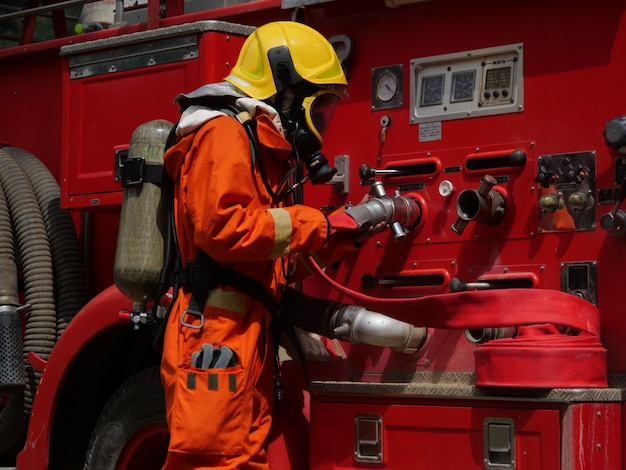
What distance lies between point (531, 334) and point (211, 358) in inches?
41.4

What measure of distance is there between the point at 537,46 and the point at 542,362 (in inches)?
45.3

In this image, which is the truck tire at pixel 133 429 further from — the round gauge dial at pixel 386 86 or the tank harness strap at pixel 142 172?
the round gauge dial at pixel 386 86

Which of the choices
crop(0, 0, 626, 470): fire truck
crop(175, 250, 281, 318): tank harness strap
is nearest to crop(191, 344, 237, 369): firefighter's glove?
crop(175, 250, 281, 318): tank harness strap

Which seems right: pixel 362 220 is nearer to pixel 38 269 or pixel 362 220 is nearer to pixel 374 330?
pixel 374 330

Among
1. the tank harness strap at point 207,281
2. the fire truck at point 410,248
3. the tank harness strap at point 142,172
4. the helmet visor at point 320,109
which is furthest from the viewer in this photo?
the tank harness strap at point 142,172

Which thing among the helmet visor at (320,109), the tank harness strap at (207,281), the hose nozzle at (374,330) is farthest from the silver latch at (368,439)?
the helmet visor at (320,109)

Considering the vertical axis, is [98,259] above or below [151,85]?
below

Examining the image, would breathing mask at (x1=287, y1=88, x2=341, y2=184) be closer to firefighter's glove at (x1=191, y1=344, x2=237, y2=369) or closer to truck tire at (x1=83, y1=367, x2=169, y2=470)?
firefighter's glove at (x1=191, y1=344, x2=237, y2=369)

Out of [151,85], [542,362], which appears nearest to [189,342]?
[542,362]

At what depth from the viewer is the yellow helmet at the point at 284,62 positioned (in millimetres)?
4016

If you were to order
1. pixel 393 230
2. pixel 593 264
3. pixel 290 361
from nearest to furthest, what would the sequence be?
pixel 593 264 → pixel 393 230 → pixel 290 361

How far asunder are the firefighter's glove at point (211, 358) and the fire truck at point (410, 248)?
0.44 m

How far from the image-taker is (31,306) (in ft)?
16.4

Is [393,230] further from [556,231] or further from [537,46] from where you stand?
[537,46]
